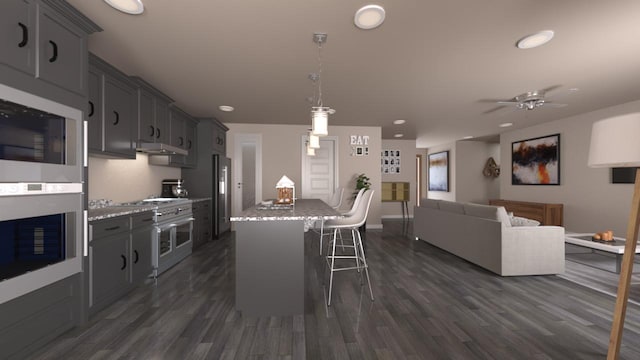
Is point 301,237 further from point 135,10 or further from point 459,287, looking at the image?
point 135,10

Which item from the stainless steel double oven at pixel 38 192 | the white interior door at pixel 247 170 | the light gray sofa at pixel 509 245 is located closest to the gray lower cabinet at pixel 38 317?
the stainless steel double oven at pixel 38 192

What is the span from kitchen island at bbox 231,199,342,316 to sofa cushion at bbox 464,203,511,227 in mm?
2210

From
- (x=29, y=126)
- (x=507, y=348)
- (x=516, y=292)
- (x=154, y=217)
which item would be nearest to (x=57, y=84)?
(x=29, y=126)

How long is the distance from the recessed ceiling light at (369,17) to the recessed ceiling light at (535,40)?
4.79 feet

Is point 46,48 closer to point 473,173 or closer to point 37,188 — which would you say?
point 37,188

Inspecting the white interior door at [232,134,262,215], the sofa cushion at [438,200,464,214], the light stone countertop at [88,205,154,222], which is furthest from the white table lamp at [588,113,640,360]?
the white interior door at [232,134,262,215]

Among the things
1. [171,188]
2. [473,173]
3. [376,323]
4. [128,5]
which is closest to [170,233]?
[171,188]

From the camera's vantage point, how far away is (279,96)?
14.1 ft

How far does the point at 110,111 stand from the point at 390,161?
762cm

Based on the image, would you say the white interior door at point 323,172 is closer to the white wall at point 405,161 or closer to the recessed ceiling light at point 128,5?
the white wall at point 405,161

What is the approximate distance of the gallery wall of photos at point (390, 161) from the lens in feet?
29.7

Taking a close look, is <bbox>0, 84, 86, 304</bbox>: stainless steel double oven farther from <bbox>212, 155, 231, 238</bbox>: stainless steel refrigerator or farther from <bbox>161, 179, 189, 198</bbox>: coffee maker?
<bbox>212, 155, 231, 238</bbox>: stainless steel refrigerator

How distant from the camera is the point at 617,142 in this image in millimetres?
1193

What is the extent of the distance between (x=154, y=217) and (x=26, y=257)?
1.38 metres
